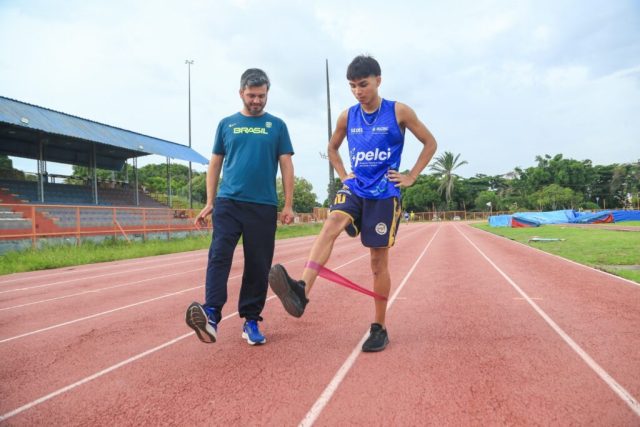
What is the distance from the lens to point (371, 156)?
3.01 meters

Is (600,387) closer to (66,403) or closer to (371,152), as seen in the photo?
(371,152)

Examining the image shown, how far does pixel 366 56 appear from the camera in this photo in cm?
299

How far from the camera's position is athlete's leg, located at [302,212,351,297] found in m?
2.65

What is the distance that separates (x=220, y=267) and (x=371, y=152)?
1412 mm

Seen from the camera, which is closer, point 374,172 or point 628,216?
point 374,172

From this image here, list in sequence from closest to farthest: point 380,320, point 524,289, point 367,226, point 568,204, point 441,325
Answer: point 367,226
point 380,320
point 441,325
point 524,289
point 568,204

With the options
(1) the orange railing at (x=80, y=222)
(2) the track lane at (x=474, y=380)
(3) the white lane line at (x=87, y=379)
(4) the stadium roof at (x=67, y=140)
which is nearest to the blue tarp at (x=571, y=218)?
(4) the stadium roof at (x=67, y=140)

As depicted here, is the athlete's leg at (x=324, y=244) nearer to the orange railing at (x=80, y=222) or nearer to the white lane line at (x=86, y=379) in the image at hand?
the white lane line at (x=86, y=379)

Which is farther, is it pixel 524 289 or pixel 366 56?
pixel 524 289

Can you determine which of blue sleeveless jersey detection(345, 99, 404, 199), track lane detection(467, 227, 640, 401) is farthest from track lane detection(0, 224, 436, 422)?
track lane detection(467, 227, 640, 401)

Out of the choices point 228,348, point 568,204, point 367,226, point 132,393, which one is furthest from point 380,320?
point 568,204

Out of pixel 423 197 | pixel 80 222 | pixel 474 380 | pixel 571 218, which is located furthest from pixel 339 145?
pixel 423 197

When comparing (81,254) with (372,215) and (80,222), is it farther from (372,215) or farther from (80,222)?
(372,215)

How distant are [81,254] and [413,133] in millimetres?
11998
